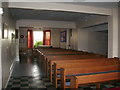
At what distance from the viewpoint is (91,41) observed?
7352mm

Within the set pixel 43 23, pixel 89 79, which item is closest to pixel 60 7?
pixel 89 79

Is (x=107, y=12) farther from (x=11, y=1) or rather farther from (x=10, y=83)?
(x=10, y=83)

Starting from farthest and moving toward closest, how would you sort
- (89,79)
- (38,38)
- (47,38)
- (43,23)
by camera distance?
(38,38) → (47,38) → (43,23) → (89,79)

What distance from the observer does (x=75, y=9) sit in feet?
12.4

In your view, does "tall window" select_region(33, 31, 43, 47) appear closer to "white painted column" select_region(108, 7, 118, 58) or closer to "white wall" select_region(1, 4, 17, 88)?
"white wall" select_region(1, 4, 17, 88)

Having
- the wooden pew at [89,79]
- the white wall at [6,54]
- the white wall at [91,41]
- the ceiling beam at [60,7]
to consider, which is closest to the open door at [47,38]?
the white wall at [91,41]

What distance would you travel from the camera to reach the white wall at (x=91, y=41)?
7.23 meters

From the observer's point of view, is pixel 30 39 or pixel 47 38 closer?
pixel 30 39

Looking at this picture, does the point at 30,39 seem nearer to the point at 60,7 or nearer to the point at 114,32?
the point at 60,7

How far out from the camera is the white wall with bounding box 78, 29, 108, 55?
723 centimetres

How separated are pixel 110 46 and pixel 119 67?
164cm

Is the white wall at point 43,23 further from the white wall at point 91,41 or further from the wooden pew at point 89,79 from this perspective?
the wooden pew at point 89,79

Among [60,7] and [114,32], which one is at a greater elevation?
[60,7]

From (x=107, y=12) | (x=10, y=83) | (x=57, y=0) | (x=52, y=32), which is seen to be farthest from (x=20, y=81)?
(x=52, y=32)
